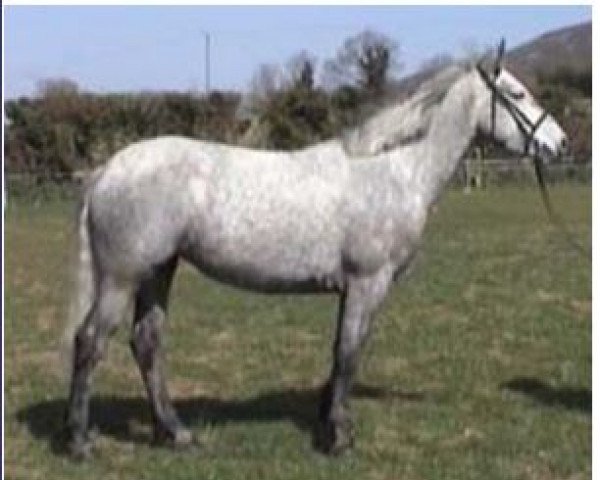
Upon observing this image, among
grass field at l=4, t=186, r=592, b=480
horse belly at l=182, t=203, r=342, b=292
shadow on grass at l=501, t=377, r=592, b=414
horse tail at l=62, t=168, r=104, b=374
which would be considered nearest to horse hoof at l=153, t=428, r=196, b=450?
grass field at l=4, t=186, r=592, b=480

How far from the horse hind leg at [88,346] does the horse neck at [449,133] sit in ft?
5.80

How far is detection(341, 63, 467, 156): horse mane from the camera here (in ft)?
23.1

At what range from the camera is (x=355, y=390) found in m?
8.63

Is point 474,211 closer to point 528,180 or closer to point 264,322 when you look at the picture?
point 528,180

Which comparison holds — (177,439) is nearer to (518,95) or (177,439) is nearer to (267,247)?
(267,247)

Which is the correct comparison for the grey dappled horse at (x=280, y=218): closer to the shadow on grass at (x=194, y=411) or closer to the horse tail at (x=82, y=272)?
the horse tail at (x=82, y=272)

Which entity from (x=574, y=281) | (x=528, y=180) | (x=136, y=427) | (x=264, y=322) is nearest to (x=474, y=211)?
(x=528, y=180)

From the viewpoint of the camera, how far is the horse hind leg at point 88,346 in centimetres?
672

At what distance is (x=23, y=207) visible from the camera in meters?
35.8

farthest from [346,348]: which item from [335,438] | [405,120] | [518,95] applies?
[518,95]

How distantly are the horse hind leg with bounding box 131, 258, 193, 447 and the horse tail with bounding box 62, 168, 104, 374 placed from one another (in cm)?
34

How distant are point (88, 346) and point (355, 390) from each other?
7.95 ft

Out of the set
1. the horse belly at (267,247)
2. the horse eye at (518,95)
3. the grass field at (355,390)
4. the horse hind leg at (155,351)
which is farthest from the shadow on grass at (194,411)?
the horse eye at (518,95)

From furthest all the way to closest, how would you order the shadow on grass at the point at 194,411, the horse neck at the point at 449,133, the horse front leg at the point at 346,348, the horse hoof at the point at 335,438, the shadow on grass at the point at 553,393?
the shadow on grass at the point at 553,393
the shadow on grass at the point at 194,411
the horse neck at the point at 449,133
the horse hoof at the point at 335,438
the horse front leg at the point at 346,348
